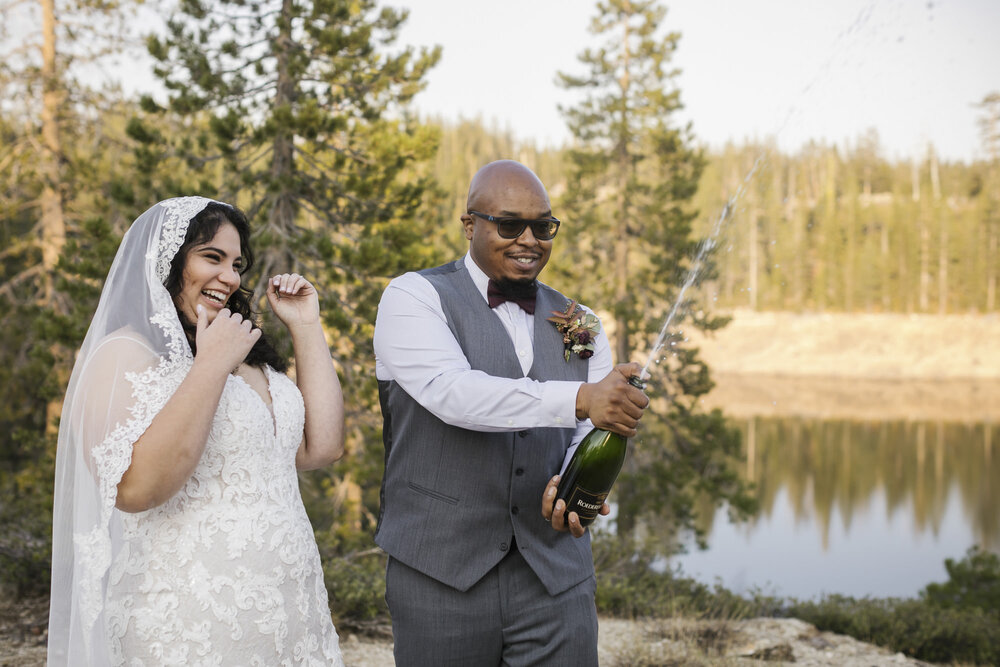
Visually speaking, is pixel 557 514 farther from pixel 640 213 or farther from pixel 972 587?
pixel 640 213

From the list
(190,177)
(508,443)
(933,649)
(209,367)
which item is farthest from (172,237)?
(933,649)

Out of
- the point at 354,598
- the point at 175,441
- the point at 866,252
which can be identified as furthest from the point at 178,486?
the point at 866,252

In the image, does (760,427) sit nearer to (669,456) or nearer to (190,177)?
(669,456)

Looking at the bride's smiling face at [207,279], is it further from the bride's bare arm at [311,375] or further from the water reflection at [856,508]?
the water reflection at [856,508]

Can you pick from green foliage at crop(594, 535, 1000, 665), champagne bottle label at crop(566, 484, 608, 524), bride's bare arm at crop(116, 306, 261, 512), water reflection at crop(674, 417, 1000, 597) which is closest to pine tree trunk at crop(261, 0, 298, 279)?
green foliage at crop(594, 535, 1000, 665)

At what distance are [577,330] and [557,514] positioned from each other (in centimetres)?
69

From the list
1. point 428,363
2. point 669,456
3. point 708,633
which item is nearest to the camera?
point 428,363

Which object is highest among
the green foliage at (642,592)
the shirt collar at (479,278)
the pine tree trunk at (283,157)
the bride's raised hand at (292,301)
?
the pine tree trunk at (283,157)

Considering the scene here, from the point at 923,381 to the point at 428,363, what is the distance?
5332 centimetres

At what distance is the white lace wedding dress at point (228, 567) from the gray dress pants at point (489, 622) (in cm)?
33

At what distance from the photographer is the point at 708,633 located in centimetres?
648

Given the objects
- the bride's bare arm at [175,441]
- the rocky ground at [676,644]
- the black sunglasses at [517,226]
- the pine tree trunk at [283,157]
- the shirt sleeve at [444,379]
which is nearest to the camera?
the bride's bare arm at [175,441]

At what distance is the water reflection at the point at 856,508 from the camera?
18734 millimetres

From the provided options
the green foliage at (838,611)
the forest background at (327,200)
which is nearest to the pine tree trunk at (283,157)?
the forest background at (327,200)
